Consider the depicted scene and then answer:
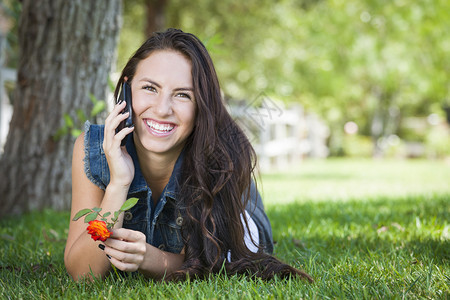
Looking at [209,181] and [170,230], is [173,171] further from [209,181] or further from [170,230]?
[170,230]

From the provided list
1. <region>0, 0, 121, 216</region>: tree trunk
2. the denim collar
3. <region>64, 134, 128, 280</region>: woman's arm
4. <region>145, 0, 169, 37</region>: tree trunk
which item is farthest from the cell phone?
<region>145, 0, 169, 37</region>: tree trunk

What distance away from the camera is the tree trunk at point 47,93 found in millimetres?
4414

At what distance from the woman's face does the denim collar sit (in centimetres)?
10

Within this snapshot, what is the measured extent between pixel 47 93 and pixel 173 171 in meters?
2.44

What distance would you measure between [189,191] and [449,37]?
14.5 metres

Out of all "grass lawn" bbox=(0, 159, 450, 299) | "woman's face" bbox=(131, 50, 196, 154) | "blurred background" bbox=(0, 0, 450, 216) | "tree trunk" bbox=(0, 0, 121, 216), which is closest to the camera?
"grass lawn" bbox=(0, 159, 450, 299)

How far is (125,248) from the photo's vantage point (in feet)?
6.68

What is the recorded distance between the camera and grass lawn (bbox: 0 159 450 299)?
198cm

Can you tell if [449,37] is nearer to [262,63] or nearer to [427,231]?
[262,63]

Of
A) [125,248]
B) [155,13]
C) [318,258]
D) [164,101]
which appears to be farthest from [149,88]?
[155,13]

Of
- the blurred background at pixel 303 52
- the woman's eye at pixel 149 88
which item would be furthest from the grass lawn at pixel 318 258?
the blurred background at pixel 303 52

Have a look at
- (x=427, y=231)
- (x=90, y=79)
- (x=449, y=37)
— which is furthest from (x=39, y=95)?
(x=449, y=37)

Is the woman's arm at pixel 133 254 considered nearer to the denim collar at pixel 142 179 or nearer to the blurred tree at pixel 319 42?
the denim collar at pixel 142 179

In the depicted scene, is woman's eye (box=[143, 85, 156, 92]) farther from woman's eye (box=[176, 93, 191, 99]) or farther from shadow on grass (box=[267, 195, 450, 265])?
shadow on grass (box=[267, 195, 450, 265])
